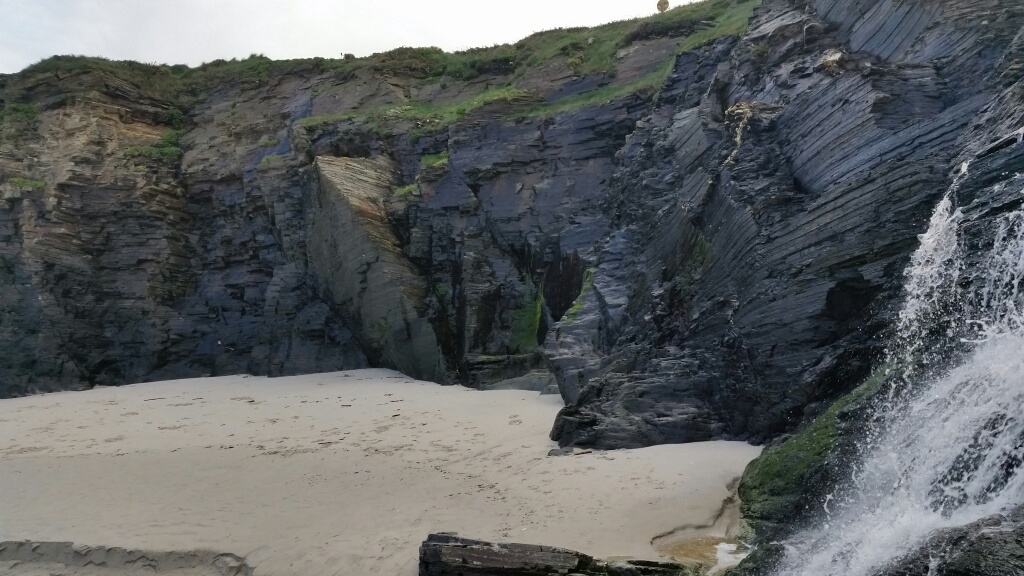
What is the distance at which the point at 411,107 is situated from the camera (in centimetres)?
2088

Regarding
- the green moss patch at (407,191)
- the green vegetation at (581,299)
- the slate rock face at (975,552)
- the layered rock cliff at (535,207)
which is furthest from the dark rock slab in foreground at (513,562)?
the green moss patch at (407,191)

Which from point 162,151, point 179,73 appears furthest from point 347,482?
point 179,73

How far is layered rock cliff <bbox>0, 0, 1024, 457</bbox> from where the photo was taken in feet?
28.5

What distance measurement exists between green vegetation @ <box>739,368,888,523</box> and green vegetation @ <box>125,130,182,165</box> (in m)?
19.5

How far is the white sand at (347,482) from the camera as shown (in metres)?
7.22

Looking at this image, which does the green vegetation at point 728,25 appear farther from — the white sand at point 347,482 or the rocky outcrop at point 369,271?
the white sand at point 347,482

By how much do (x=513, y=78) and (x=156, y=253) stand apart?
10.5 m

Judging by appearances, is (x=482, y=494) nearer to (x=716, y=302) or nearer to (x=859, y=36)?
(x=716, y=302)

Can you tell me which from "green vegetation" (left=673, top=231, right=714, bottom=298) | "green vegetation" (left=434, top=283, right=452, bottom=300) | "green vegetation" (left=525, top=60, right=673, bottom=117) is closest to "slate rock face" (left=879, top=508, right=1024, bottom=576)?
"green vegetation" (left=673, top=231, right=714, bottom=298)

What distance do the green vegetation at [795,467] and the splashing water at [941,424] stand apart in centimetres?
35

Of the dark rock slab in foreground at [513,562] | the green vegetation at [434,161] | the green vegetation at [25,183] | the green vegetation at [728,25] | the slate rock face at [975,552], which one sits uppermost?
the green vegetation at [728,25]

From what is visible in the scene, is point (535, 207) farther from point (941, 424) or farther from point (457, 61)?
point (941, 424)

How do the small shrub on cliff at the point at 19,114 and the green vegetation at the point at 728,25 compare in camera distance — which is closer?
A: the green vegetation at the point at 728,25

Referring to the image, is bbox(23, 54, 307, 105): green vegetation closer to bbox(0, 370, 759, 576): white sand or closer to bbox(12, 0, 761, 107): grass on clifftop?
bbox(12, 0, 761, 107): grass on clifftop
